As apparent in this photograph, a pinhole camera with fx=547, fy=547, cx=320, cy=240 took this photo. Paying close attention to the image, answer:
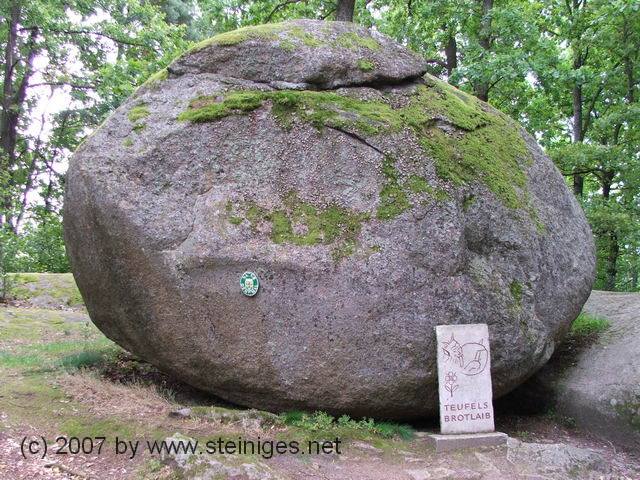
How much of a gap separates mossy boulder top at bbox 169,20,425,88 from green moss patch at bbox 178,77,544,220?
0.99 ft

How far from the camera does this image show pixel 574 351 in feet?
23.6

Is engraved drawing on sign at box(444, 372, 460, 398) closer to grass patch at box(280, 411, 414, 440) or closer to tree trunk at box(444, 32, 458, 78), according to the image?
grass patch at box(280, 411, 414, 440)

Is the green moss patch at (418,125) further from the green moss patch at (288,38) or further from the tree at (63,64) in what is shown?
the tree at (63,64)

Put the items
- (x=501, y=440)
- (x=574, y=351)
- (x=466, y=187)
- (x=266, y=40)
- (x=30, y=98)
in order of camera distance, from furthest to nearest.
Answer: (x=30, y=98)
(x=574, y=351)
(x=266, y=40)
(x=466, y=187)
(x=501, y=440)

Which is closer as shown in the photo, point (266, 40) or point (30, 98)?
point (266, 40)

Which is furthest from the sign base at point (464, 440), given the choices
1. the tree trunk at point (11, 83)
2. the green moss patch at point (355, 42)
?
the tree trunk at point (11, 83)

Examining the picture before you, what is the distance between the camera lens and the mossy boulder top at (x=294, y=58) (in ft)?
20.6

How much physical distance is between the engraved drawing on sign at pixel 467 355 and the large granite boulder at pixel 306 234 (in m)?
0.18

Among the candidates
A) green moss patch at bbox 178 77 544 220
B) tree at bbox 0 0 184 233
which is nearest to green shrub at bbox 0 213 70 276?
tree at bbox 0 0 184 233

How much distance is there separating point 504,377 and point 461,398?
0.77 meters

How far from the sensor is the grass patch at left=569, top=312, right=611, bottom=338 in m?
7.45

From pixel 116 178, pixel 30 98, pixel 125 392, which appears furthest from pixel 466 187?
pixel 30 98

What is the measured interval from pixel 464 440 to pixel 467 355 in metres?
0.77

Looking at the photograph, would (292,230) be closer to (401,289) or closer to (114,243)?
(401,289)
